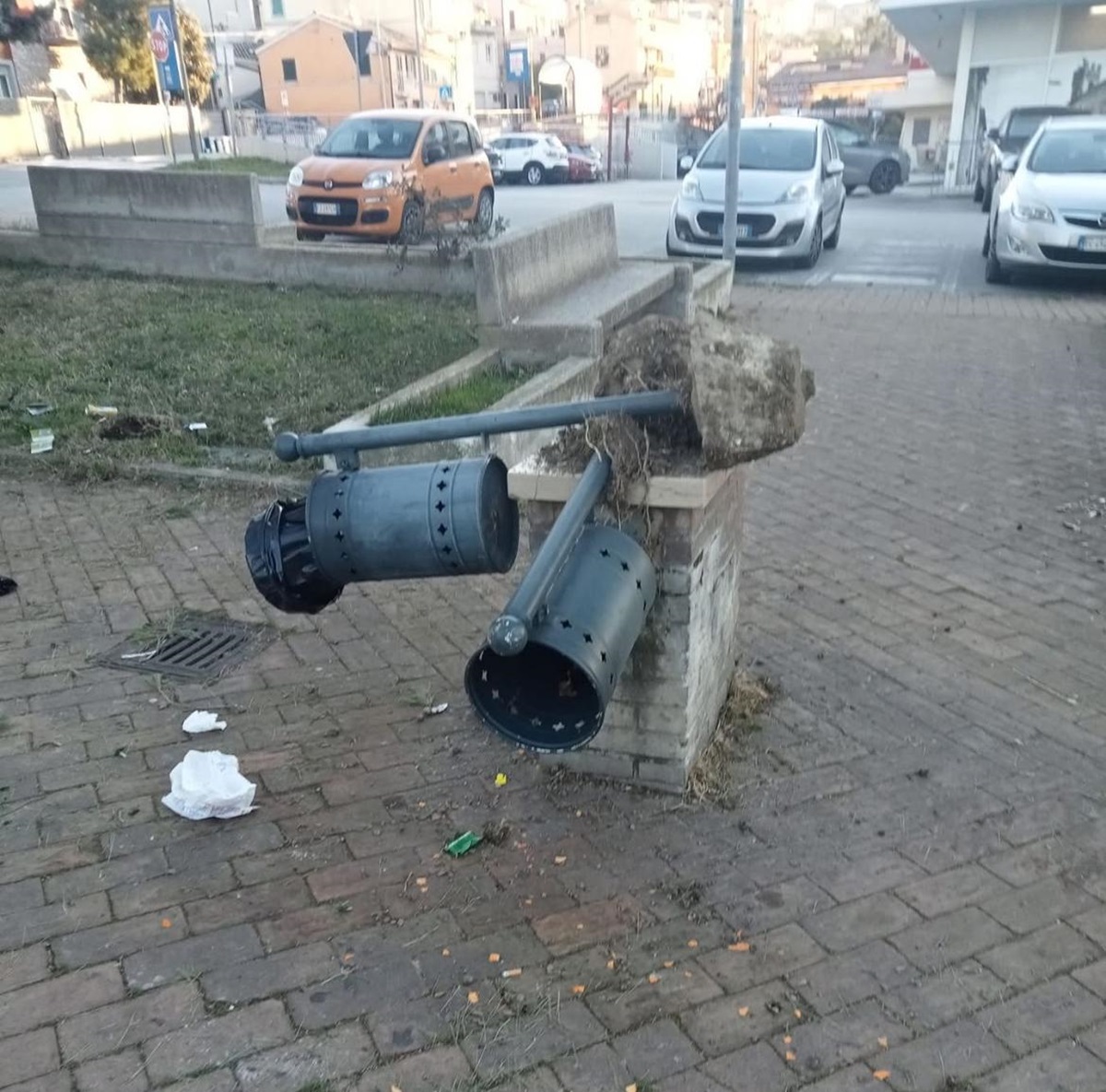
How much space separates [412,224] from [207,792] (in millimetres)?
10497

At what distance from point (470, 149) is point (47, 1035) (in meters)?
15.1

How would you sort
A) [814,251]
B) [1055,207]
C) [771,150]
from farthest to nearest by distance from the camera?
[771,150] → [814,251] → [1055,207]

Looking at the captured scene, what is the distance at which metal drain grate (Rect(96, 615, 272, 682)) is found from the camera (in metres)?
4.25

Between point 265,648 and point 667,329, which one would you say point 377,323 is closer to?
point 265,648

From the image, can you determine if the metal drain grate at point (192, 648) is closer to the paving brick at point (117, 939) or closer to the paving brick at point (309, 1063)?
the paving brick at point (117, 939)

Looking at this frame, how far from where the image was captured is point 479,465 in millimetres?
3002

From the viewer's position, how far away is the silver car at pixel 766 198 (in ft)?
45.5

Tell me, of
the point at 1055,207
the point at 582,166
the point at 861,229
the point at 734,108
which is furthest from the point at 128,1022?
the point at 582,166

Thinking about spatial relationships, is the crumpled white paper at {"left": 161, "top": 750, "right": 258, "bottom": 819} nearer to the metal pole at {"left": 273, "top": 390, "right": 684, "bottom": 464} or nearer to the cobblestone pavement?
the cobblestone pavement

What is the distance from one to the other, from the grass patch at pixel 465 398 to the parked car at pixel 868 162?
2306 centimetres

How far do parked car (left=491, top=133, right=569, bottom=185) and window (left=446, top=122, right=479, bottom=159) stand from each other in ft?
62.8

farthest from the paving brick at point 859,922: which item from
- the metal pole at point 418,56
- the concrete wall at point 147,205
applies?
the metal pole at point 418,56

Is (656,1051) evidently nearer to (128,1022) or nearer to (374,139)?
(128,1022)

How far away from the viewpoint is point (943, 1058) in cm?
250
